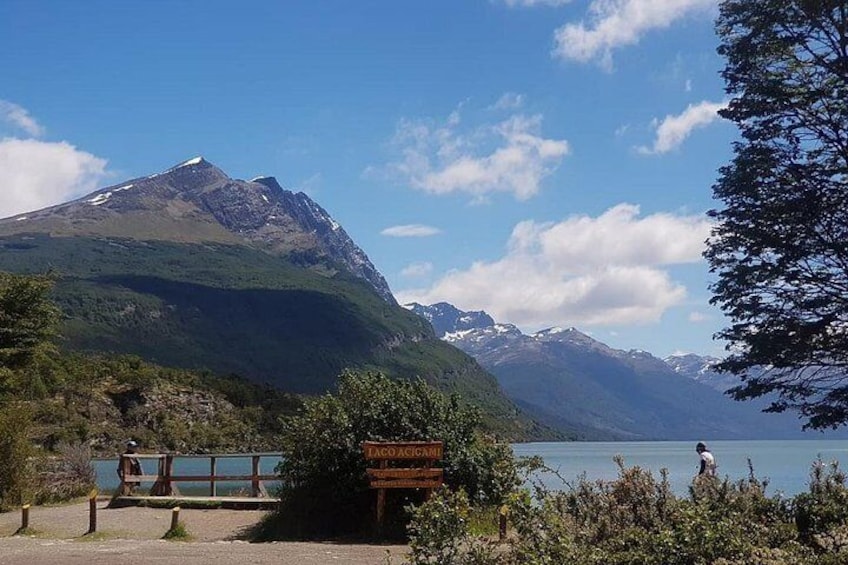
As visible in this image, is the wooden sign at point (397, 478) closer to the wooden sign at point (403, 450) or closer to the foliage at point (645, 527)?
the wooden sign at point (403, 450)

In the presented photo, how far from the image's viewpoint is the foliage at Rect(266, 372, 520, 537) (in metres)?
16.1

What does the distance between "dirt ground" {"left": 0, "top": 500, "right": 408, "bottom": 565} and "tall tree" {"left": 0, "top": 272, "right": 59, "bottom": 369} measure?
9.67 meters

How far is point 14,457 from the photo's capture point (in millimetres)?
22891

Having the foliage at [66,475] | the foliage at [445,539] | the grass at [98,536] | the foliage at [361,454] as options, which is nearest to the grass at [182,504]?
the grass at [98,536]

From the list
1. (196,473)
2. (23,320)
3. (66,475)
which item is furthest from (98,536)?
(196,473)

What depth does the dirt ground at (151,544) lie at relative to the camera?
41.9 ft

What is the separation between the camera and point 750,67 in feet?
61.4

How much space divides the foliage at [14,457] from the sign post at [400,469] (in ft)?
40.2

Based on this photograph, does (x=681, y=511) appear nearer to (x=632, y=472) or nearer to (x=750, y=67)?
(x=632, y=472)

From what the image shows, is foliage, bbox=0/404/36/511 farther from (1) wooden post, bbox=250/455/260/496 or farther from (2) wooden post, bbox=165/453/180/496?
(1) wooden post, bbox=250/455/260/496

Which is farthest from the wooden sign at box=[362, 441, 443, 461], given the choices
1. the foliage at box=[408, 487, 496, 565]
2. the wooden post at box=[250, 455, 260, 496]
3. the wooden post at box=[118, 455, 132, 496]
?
the wooden post at box=[118, 455, 132, 496]

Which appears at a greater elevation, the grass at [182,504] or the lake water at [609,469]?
the grass at [182,504]

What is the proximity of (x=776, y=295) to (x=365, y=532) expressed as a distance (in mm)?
10181

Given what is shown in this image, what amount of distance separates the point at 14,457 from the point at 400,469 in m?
13.3
